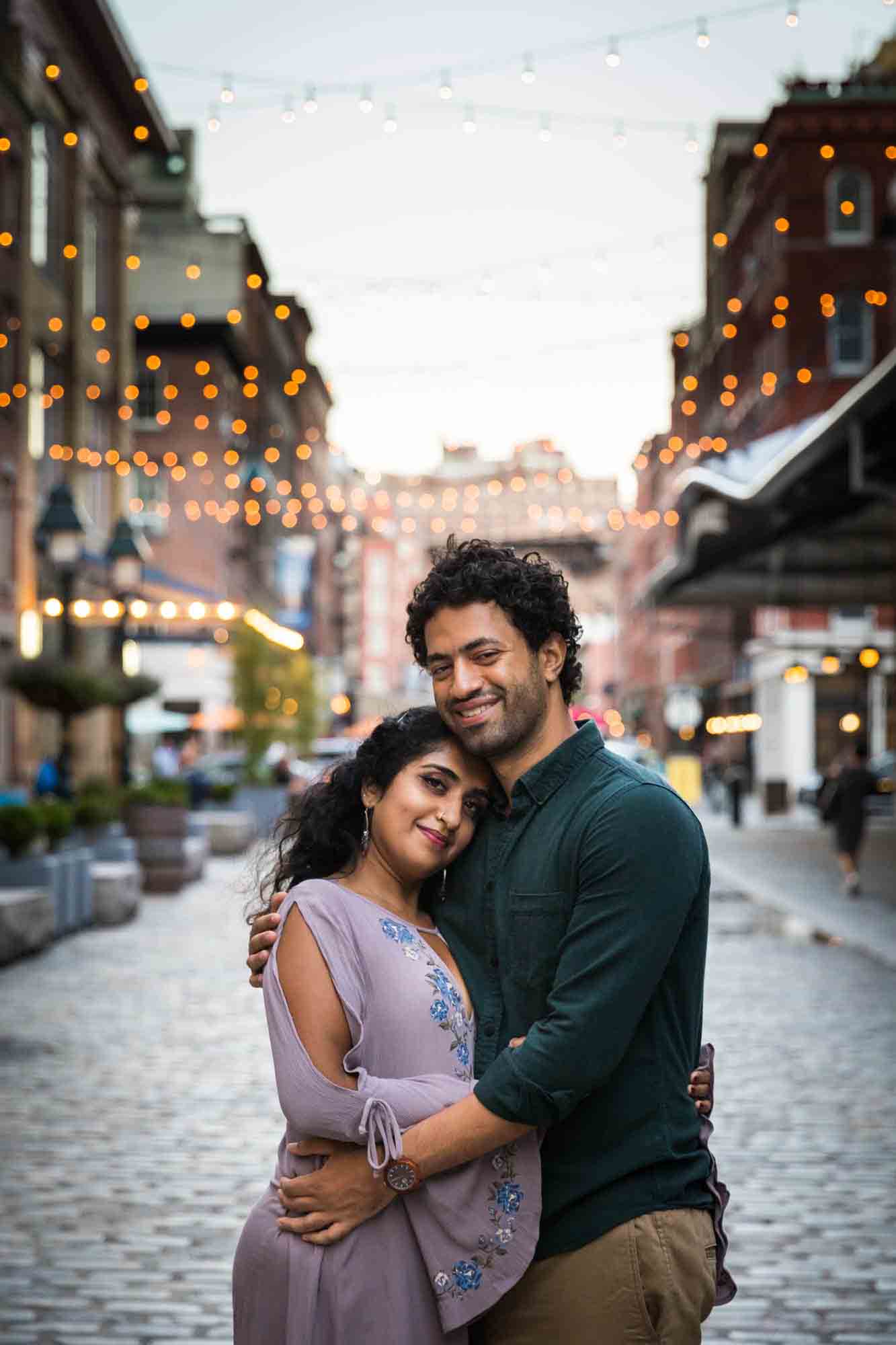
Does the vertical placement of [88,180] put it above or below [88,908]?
above

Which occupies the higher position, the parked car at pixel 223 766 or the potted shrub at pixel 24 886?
the potted shrub at pixel 24 886

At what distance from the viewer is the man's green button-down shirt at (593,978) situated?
10.2 feet

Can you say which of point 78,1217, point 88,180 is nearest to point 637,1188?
point 78,1217

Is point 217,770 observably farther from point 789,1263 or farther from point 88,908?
point 789,1263

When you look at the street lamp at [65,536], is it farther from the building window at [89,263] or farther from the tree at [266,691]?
the tree at [266,691]

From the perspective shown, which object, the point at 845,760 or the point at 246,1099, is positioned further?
the point at 845,760

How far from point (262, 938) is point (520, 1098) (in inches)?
23.7

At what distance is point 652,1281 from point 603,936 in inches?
23.4

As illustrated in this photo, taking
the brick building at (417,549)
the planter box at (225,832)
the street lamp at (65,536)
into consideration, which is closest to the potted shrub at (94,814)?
the street lamp at (65,536)

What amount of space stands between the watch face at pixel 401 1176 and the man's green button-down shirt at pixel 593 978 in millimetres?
173

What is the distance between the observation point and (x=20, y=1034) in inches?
470

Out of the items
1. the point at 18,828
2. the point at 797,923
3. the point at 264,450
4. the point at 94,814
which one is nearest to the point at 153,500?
the point at 264,450

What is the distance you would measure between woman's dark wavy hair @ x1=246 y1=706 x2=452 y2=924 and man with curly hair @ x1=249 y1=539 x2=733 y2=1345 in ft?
0.29

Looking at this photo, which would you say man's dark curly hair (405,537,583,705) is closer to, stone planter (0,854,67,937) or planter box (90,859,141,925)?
stone planter (0,854,67,937)
